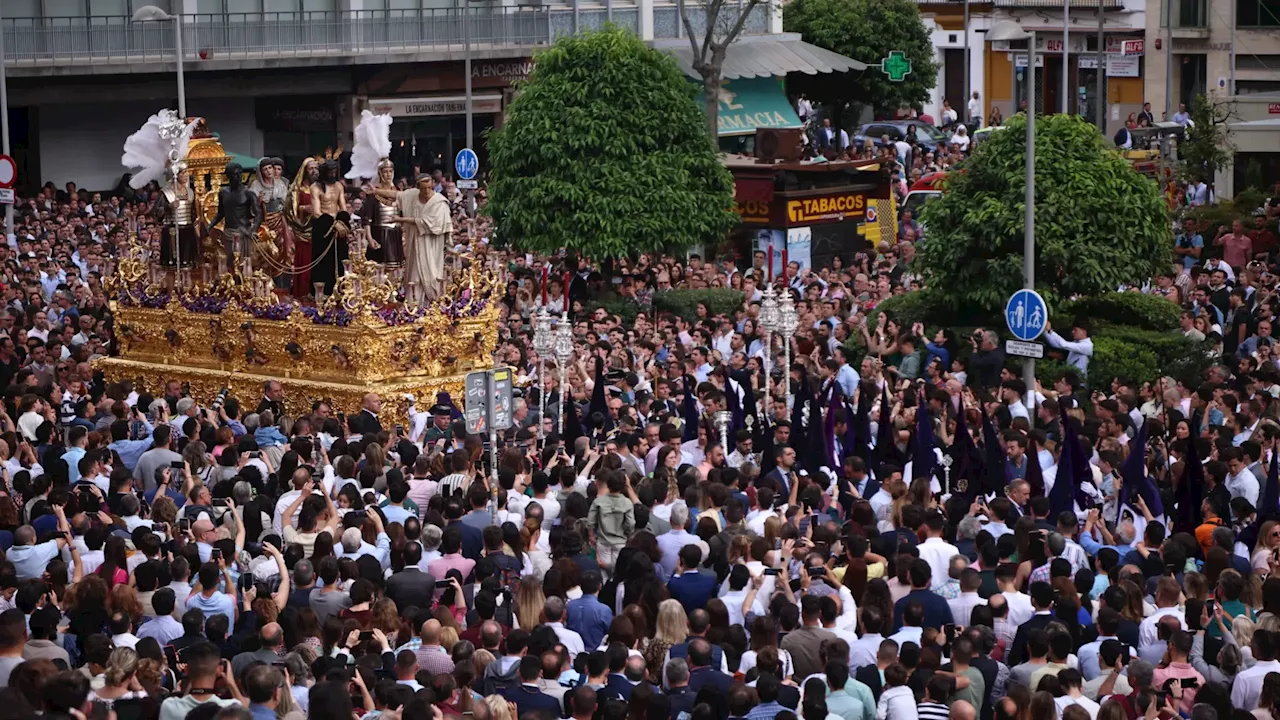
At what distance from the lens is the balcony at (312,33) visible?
4388 cm

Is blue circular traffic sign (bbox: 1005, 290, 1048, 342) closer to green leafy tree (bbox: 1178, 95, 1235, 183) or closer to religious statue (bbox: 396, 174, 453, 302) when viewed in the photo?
religious statue (bbox: 396, 174, 453, 302)

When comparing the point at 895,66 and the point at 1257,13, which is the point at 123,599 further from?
the point at 1257,13

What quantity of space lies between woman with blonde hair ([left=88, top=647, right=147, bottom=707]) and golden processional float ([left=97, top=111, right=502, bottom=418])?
11.3 metres

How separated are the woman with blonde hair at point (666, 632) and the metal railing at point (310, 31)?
3085cm

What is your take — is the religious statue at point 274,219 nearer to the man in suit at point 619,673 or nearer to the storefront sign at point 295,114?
the man in suit at point 619,673

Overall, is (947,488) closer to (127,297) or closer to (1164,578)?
(1164,578)

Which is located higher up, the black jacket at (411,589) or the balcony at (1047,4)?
the balcony at (1047,4)

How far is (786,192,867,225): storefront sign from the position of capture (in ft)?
107

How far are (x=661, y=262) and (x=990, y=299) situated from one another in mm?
7443

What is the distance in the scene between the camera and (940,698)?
11414 mm

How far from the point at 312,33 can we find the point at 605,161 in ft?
56.6

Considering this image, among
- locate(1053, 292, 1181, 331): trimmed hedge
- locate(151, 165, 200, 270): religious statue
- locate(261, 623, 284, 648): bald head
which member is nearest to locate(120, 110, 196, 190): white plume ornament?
locate(151, 165, 200, 270): religious statue

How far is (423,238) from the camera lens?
2361cm

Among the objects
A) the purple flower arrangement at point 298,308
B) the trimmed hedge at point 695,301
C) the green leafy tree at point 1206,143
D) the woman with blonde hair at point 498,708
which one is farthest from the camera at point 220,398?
the green leafy tree at point 1206,143
